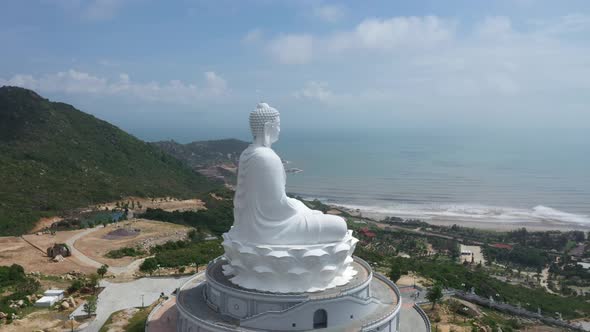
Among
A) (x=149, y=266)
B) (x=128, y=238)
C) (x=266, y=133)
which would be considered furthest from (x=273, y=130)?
(x=128, y=238)

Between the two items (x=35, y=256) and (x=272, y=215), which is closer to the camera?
(x=272, y=215)

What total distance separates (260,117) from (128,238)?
2350 cm

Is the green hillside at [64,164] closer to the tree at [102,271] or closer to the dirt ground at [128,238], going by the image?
the dirt ground at [128,238]

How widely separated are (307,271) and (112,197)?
4086 cm

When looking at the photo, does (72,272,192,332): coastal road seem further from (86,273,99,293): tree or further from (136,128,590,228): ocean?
(136,128,590,228): ocean

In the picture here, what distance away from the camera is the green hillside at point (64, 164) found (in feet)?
156

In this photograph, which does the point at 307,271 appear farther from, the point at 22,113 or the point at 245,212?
the point at 22,113

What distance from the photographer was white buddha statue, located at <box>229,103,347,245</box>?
19109mm

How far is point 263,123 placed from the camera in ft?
65.6

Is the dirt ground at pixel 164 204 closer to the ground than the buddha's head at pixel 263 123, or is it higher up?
closer to the ground

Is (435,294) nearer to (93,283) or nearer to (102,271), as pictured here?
Result: (93,283)

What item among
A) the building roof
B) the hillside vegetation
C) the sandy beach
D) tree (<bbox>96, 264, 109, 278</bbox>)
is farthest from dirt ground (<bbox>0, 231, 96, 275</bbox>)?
the hillside vegetation

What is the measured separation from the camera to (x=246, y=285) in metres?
19.1

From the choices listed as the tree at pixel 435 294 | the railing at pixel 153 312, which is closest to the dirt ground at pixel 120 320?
the railing at pixel 153 312
